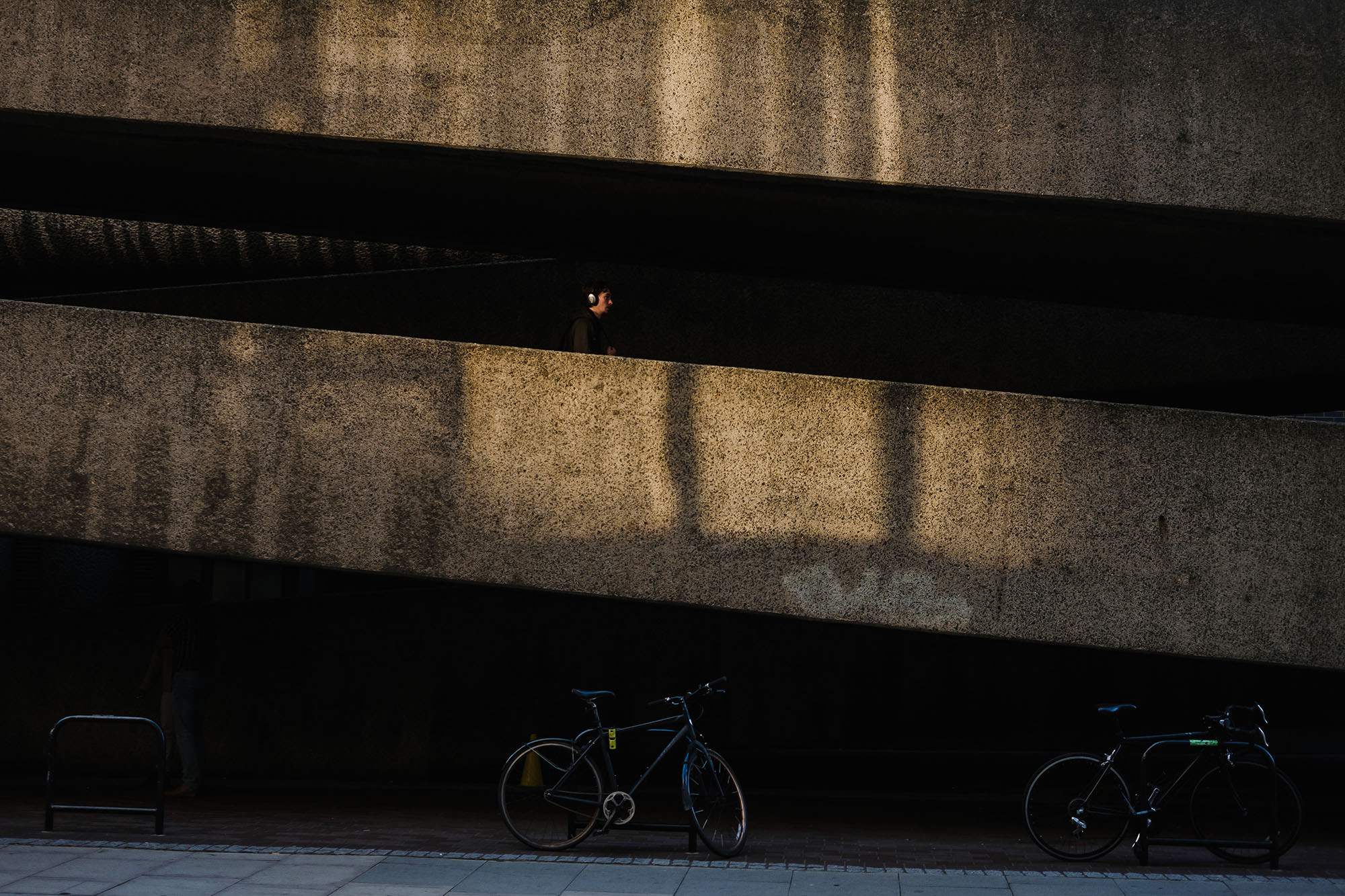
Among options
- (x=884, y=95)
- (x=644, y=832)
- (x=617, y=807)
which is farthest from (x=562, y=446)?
(x=884, y=95)

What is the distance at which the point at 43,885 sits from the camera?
643 cm

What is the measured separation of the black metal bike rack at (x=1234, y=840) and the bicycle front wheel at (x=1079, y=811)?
12 centimetres

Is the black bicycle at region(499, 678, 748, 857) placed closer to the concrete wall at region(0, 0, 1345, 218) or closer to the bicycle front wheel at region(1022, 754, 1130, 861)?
the bicycle front wheel at region(1022, 754, 1130, 861)

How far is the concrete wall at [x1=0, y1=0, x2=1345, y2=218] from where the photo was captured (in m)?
8.45

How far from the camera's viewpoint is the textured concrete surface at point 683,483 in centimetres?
827

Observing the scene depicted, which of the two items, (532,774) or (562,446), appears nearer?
(532,774)

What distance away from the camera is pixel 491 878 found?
6.90 m

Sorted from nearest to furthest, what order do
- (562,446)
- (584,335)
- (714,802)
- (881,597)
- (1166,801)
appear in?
(714,802) < (1166,801) < (881,597) < (562,446) < (584,335)

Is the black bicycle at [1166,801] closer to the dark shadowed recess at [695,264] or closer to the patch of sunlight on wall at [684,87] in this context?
the dark shadowed recess at [695,264]

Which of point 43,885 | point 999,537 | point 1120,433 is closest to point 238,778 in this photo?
point 43,885

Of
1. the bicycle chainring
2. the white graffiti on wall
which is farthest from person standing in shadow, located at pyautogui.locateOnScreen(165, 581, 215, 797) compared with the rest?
the white graffiti on wall

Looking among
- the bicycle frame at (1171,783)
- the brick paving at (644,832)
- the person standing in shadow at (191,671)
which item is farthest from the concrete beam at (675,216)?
the brick paving at (644,832)

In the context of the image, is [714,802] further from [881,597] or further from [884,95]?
[884,95]

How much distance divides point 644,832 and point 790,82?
197 inches
